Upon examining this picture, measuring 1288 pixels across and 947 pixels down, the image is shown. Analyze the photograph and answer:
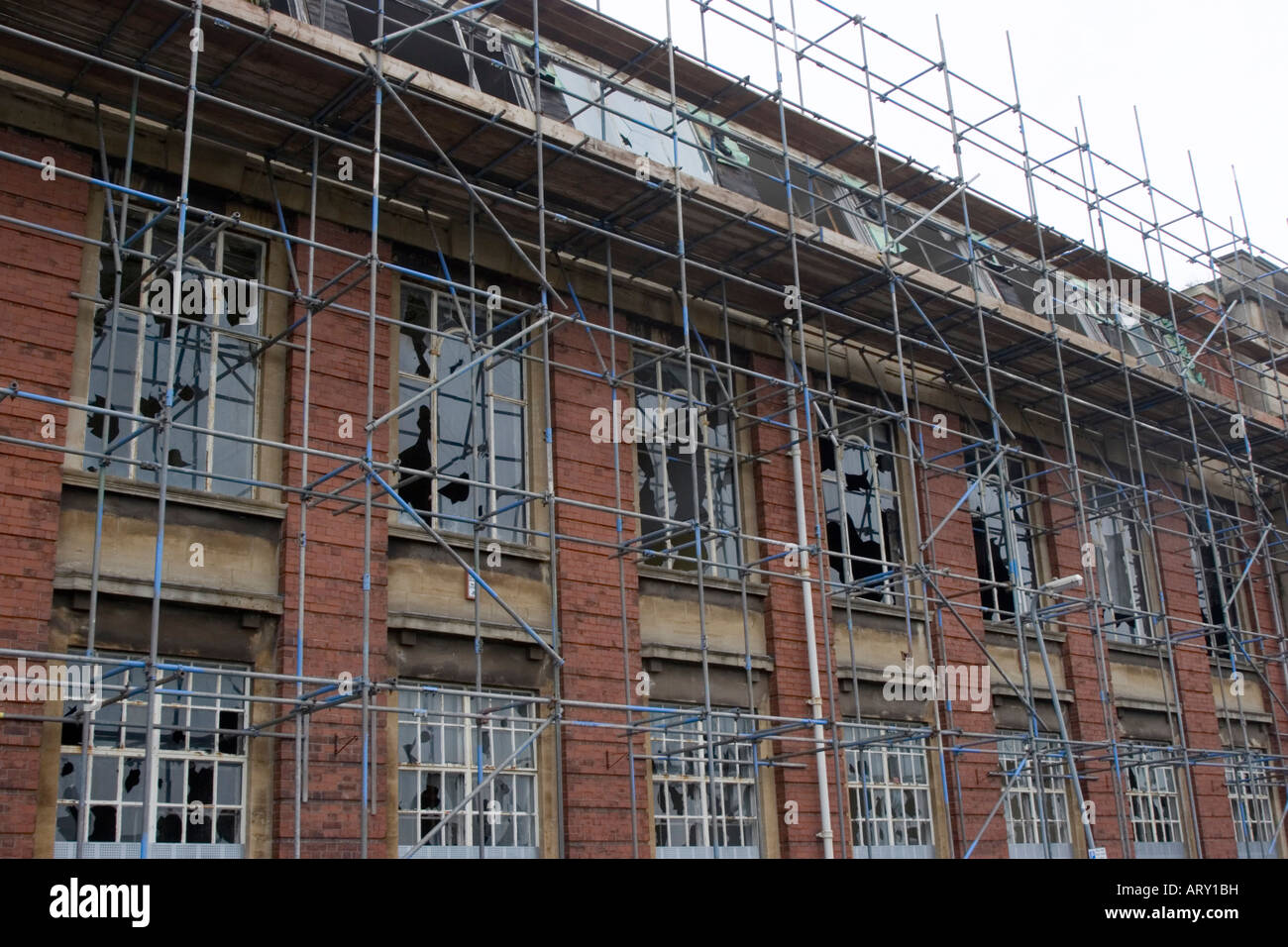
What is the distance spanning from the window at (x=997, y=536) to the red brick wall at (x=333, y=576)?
9.41 meters

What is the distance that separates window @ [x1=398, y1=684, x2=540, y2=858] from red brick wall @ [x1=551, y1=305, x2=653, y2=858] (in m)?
0.47

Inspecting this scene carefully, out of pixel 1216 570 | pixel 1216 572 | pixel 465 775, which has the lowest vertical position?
pixel 465 775

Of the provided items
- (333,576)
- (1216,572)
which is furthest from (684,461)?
(1216,572)

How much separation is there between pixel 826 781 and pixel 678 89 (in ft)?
30.8

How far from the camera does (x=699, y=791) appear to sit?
15328 mm

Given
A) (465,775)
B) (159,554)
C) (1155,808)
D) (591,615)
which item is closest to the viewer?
(159,554)

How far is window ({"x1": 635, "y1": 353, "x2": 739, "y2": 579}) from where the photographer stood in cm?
1620

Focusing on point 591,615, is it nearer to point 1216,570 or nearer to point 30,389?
point 30,389

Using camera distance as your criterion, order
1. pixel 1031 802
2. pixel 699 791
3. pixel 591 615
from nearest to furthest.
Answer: pixel 591 615, pixel 699 791, pixel 1031 802

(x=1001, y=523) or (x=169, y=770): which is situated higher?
(x=1001, y=523)

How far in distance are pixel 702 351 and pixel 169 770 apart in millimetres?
8347

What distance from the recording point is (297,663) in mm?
→ 12336

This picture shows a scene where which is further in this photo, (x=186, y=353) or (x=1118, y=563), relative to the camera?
(x=1118, y=563)

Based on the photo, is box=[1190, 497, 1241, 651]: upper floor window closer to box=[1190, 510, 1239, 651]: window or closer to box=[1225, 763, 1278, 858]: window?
box=[1190, 510, 1239, 651]: window
